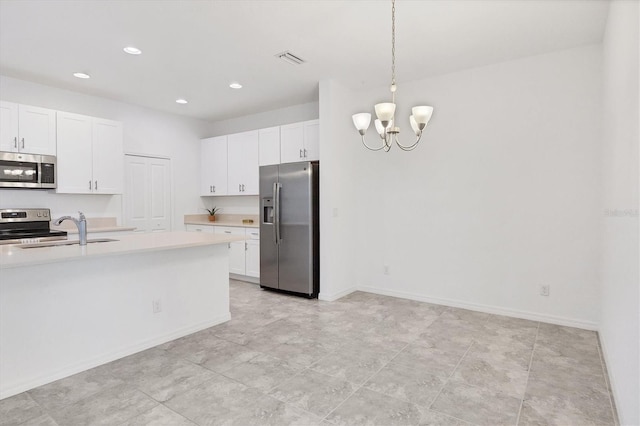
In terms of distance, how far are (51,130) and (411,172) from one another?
4.48 m

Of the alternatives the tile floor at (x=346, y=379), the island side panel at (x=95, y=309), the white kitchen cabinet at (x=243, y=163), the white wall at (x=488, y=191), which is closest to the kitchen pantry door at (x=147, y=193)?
the white kitchen cabinet at (x=243, y=163)

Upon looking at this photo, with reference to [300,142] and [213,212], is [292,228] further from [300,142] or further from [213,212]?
[213,212]

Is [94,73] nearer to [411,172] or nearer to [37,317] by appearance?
[37,317]

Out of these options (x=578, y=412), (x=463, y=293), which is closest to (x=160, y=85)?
(x=463, y=293)

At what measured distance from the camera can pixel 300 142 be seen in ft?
16.6

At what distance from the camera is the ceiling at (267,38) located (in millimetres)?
2746

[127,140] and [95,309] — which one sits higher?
[127,140]

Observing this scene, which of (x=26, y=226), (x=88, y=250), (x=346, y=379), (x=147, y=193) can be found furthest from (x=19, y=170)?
(x=346, y=379)

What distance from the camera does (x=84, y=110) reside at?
4.91 metres

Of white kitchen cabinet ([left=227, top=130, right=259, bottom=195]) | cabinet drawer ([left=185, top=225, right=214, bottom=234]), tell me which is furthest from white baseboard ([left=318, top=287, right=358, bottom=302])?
cabinet drawer ([left=185, top=225, right=214, bottom=234])

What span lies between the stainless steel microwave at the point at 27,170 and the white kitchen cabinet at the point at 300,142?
290 centimetres

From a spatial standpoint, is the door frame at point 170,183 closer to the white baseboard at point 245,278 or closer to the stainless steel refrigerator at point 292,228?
the white baseboard at point 245,278

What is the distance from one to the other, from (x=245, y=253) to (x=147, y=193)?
1.89 m

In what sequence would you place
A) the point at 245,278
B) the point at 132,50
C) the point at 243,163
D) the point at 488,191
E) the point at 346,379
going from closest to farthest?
the point at 346,379
the point at 132,50
the point at 488,191
the point at 245,278
the point at 243,163
